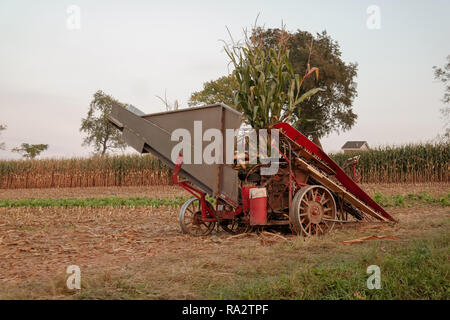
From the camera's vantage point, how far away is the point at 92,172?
26.1m

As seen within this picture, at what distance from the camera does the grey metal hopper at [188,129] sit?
22.7 feet

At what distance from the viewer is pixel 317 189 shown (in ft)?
24.0

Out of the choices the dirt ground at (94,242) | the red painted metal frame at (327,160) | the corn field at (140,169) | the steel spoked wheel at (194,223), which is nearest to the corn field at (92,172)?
the corn field at (140,169)

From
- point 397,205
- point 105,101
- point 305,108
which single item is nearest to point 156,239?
point 397,205

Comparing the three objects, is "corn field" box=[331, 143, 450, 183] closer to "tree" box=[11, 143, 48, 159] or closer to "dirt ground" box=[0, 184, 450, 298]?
"dirt ground" box=[0, 184, 450, 298]

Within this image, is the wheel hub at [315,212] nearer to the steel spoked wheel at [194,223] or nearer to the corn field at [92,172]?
the steel spoked wheel at [194,223]

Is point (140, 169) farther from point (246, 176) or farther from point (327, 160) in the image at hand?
point (327, 160)

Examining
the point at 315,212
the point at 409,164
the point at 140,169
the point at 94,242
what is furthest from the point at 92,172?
the point at 315,212

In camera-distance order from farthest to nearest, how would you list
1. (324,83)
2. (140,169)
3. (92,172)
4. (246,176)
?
1. (324,83)
2. (92,172)
3. (140,169)
4. (246,176)

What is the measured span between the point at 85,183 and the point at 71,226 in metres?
17.4

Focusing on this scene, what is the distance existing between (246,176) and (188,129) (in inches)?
53.4
